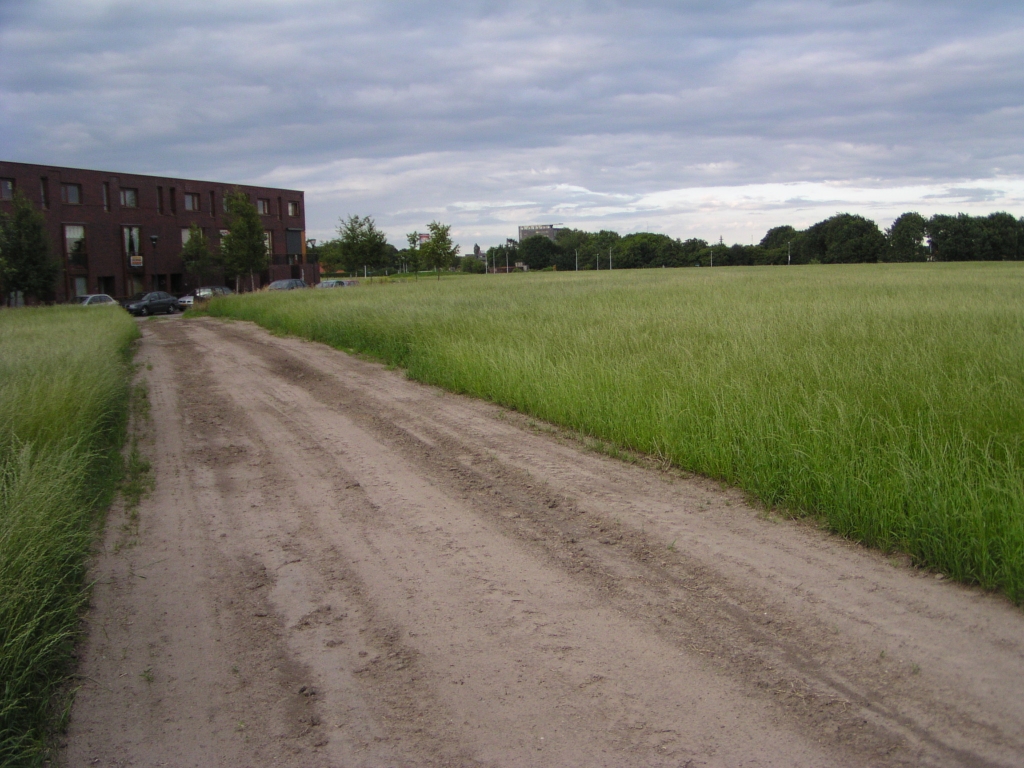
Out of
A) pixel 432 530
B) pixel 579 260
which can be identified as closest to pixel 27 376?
pixel 432 530

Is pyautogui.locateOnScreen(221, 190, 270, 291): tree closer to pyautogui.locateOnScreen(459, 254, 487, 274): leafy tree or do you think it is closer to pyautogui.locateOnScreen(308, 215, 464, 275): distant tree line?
pyautogui.locateOnScreen(308, 215, 464, 275): distant tree line

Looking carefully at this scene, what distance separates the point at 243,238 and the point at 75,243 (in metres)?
13.7

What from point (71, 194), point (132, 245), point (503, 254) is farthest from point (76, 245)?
point (503, 254)

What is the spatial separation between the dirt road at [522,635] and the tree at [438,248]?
56494mm

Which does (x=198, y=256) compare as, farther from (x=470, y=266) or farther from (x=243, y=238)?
(x=470, y=266)

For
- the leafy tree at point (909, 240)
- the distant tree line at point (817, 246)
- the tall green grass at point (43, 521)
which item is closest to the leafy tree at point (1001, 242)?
the distant tree line at point (817, 246)

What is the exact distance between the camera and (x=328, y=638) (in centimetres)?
412

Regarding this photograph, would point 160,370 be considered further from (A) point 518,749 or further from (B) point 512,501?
(A) point 518,749

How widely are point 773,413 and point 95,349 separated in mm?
11398

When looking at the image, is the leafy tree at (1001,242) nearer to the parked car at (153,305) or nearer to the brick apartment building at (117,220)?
the brick apartment building at (117,220)

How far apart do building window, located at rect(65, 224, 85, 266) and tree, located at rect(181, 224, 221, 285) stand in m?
7.00

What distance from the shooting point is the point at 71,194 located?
180 feet

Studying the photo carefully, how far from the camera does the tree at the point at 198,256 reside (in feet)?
191

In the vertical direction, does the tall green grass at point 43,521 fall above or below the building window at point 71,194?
below
